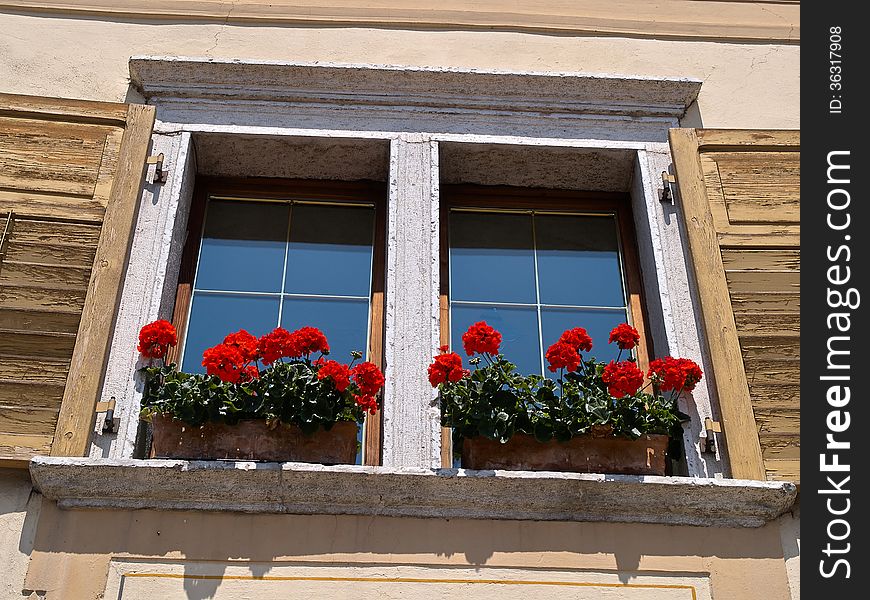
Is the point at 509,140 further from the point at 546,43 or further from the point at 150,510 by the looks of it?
the point at 150,510

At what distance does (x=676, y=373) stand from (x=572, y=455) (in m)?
0.47

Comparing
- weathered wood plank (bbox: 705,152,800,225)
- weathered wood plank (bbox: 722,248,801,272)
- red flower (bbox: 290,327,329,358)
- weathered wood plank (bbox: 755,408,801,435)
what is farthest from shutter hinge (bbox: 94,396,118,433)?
weathered wood plank (bbox: 705,152,800,225)

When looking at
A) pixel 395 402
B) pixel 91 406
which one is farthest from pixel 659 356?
pixel 91 406

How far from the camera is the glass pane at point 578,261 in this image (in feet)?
16.9

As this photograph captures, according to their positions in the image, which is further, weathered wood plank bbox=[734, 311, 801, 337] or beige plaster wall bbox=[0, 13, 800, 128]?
beige plaster wall bbox=[0, 13, 800, 128]

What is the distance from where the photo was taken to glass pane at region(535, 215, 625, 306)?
16.9 ft

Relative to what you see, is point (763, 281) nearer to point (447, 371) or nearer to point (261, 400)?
point (447, 371)

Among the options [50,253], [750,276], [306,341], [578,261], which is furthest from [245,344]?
[750,276]

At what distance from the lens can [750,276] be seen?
477 centimetres

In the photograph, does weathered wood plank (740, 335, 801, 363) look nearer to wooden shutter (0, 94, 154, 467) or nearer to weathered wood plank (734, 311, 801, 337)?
weathered wood plank (734, 311, 801, 337)

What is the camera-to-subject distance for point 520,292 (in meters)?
5.16

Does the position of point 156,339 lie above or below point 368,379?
above

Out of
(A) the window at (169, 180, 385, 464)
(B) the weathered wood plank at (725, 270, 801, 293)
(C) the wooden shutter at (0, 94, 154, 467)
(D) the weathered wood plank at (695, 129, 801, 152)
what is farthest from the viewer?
(D) the weathered wood plank at (695, 129, 801, 152)

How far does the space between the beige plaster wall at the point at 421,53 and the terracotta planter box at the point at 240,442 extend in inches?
80.4
